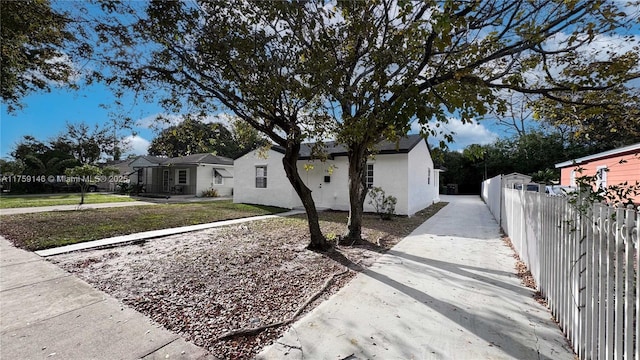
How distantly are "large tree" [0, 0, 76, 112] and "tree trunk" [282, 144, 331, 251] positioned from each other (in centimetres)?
500

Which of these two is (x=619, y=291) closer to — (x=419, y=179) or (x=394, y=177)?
(x=394, y=177)

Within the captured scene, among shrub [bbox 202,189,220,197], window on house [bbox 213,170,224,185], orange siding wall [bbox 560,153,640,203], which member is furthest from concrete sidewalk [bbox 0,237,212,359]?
window on house [bbox 213,170,224,185]

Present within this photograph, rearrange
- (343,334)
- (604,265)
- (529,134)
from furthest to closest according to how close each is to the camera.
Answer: (529,134), (343,334), (604,265)

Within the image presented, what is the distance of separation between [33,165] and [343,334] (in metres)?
35.4

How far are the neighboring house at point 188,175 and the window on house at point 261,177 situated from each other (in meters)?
8.20

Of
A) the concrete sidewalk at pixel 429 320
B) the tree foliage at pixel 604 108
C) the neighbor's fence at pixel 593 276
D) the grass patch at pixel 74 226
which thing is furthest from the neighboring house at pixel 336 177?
the neighbor's fence at pixel 593 276

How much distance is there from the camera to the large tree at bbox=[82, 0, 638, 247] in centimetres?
431

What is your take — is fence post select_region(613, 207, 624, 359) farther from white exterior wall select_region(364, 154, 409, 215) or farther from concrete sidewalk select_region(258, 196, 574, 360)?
white exterior wall select_region(364, 154, 409, 215)

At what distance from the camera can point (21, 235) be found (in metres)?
7.69

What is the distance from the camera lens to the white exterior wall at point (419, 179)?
1383cm

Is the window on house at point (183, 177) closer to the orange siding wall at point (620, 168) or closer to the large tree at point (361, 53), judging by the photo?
the large tree at point (361, 53)

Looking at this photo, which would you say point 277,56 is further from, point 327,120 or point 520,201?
point 520,201

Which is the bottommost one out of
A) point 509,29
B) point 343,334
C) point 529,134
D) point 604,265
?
point 343,334

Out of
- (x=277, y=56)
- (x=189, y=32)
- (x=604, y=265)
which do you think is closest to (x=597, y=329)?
(x=604, y=265)
